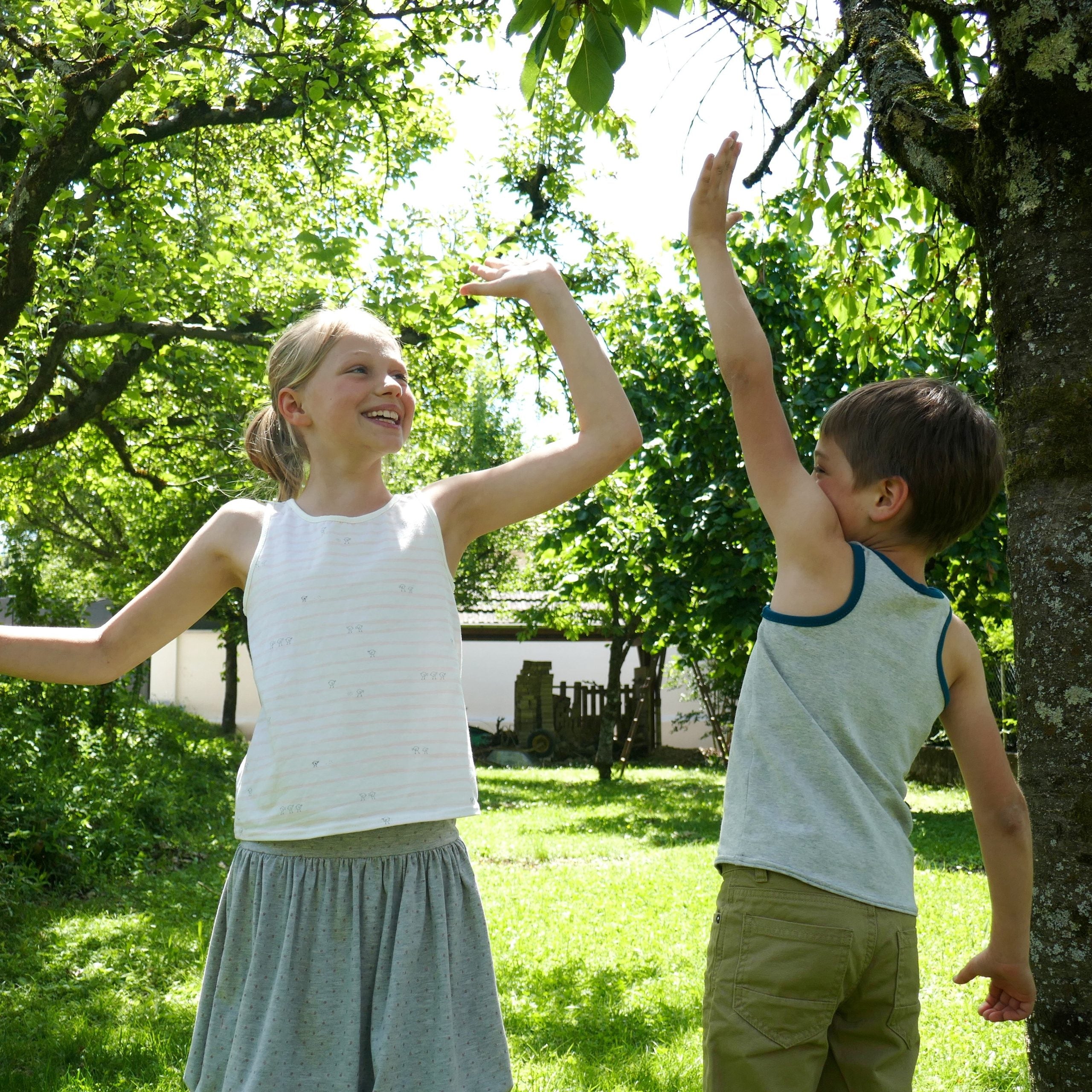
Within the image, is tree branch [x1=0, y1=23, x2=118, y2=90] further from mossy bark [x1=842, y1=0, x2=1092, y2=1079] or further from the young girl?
mossy bark [x1=842, y1=0, x2=1092, y2=1079]

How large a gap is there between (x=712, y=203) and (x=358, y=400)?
674 millimetres

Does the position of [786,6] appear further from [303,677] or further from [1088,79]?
[303,677]

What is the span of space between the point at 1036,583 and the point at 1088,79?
31.7 inches

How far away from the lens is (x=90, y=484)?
14.7 meters

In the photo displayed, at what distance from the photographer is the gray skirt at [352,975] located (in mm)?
1538

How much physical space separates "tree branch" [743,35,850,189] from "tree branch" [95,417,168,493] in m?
9.05

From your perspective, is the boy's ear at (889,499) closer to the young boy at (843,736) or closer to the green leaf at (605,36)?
the young boy at (843,736)

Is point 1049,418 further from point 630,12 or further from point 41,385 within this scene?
point 41,385

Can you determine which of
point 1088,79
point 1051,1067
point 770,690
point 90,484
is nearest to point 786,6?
point 1088,79

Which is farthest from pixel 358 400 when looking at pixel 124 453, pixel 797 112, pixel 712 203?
Answer: pixel 124 453

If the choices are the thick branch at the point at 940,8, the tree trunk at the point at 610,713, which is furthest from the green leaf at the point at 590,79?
the tree trunk at the point at 610,713

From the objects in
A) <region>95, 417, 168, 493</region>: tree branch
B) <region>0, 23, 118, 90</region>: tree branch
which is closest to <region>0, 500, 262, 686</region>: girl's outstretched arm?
<region>0, 23, 118, 90</region>: tree branch

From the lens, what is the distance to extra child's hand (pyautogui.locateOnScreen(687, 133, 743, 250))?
69.0 inches

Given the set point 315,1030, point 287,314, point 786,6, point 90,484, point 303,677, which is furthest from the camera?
point 90,484
